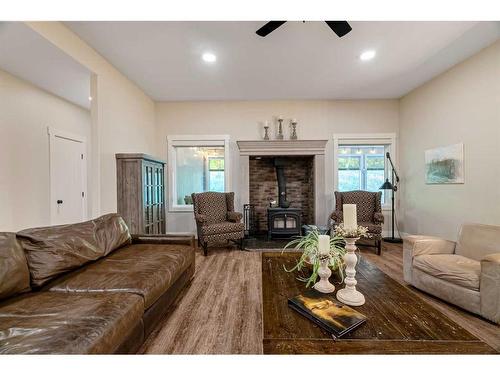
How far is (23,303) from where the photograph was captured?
4.40 feet

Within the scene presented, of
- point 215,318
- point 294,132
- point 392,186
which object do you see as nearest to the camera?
point 215,318

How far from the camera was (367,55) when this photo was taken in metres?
3.05

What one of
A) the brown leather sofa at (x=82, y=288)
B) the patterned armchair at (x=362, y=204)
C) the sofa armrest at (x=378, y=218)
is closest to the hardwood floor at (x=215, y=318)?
the brown leather sofa at (x=82, y=288)

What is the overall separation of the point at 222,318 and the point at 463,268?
7.07ft

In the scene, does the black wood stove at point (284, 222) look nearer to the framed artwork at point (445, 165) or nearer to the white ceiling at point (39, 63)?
the framed artwork at point (445, 165)

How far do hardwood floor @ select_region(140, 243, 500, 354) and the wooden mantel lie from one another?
2332mm

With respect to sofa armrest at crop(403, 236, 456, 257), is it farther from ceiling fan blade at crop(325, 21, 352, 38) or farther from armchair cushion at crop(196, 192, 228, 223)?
armchair cushion at crop(196, 192, 228, 223)

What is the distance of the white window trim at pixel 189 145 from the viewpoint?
4734 millimetres

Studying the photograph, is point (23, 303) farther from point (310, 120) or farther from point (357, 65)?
point (310, 120)

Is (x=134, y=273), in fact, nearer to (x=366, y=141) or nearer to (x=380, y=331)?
(x=380, y=331)

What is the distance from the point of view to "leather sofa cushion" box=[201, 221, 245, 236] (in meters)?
3.71

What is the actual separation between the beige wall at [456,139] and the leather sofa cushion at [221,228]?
3216 mm

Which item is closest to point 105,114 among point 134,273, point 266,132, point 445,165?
point 134,273
